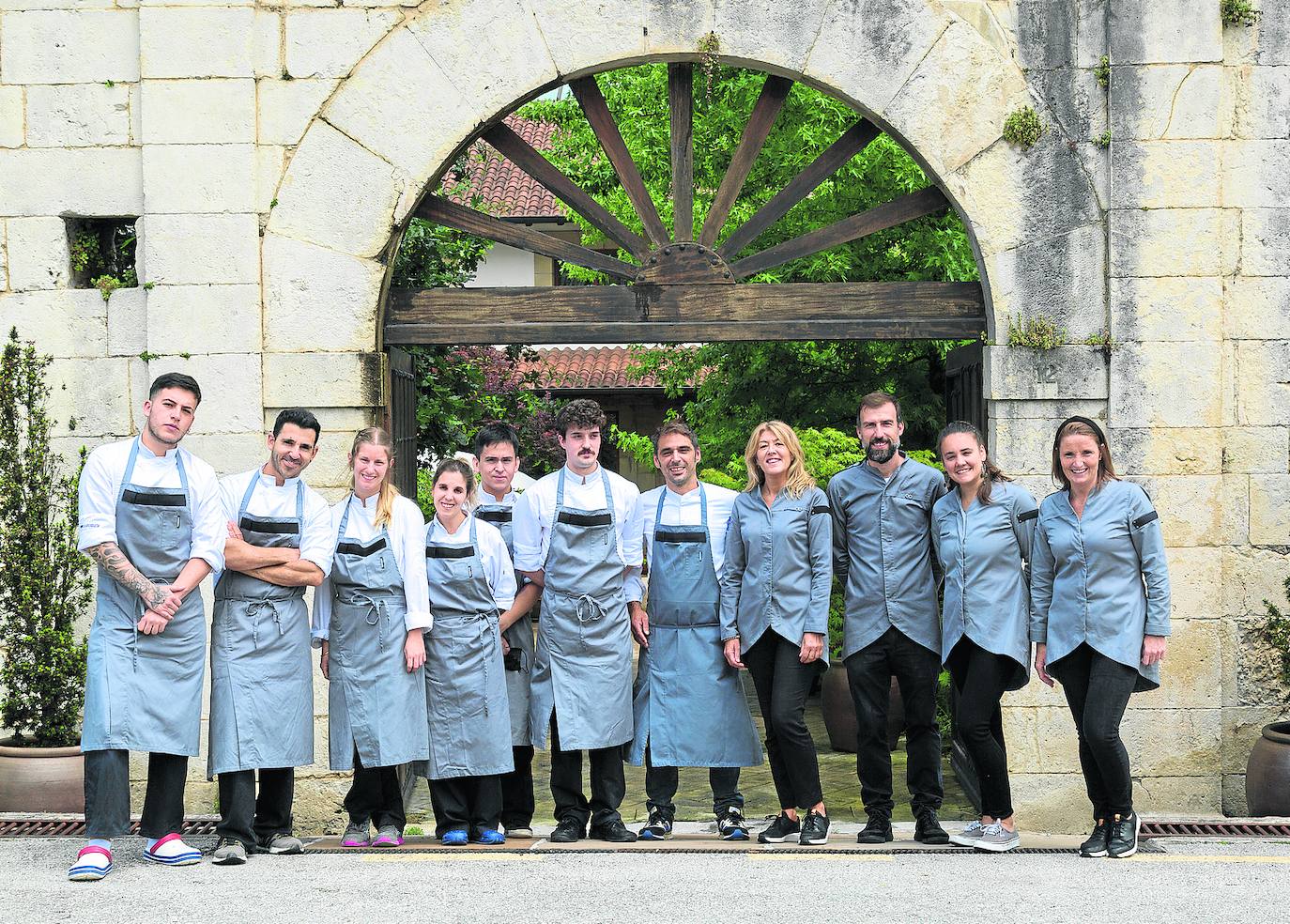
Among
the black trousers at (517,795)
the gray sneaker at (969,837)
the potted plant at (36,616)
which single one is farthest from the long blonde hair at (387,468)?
the gray sneaker at (969,837)

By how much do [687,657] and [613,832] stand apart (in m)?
0.81

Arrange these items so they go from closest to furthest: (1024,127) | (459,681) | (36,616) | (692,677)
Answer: (459,681) < (692,677) < (36,616) < (1024,127)

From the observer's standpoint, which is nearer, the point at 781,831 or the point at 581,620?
the point at 781,831

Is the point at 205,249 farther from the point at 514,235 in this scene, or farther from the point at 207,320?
the point at 514,235

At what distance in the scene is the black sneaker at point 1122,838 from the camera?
577cm

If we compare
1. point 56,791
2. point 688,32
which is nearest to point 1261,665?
point 688,32

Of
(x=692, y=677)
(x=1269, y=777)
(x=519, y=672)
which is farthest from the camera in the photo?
(x=1269, y=777)

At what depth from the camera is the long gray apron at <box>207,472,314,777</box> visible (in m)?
5.78

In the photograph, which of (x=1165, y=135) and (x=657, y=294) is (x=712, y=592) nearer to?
(x=657, y=294)

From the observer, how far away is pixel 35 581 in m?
6.84

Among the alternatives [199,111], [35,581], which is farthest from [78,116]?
[35,581]

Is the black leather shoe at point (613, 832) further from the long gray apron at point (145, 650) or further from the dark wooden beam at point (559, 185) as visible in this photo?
the dark wooden beam at point (559, 185)

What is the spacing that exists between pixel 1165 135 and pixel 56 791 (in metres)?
6.18

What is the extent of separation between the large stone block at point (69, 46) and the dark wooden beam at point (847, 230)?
3317mm
